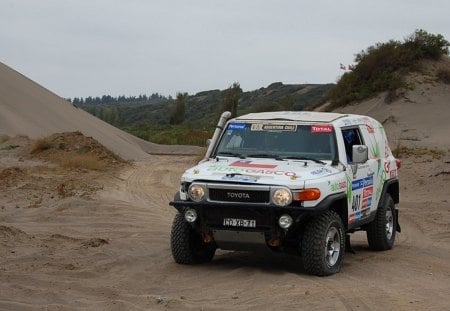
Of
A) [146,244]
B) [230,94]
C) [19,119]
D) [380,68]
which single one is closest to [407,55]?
[380,68]

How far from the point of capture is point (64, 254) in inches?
412

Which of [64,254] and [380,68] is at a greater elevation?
[380,68]

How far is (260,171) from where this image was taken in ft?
29.8

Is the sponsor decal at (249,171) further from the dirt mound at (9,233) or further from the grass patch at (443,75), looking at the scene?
the grass patch at (443,75)

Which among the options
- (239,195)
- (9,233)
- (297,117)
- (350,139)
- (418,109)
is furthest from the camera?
(418,109)

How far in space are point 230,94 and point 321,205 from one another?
82155 millimetres

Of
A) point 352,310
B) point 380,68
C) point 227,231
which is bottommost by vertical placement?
point 352,310

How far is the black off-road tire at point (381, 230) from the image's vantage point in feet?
37.4

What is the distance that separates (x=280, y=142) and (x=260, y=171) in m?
1.11

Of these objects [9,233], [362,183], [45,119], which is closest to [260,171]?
[362,183]

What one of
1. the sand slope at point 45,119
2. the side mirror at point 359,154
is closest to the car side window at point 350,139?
the side mirror at point 359,154

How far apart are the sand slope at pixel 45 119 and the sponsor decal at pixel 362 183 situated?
2867 centimetres

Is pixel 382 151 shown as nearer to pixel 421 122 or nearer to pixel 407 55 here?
pixel 421 122

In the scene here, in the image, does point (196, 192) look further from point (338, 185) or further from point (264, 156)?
point (338, 185)
